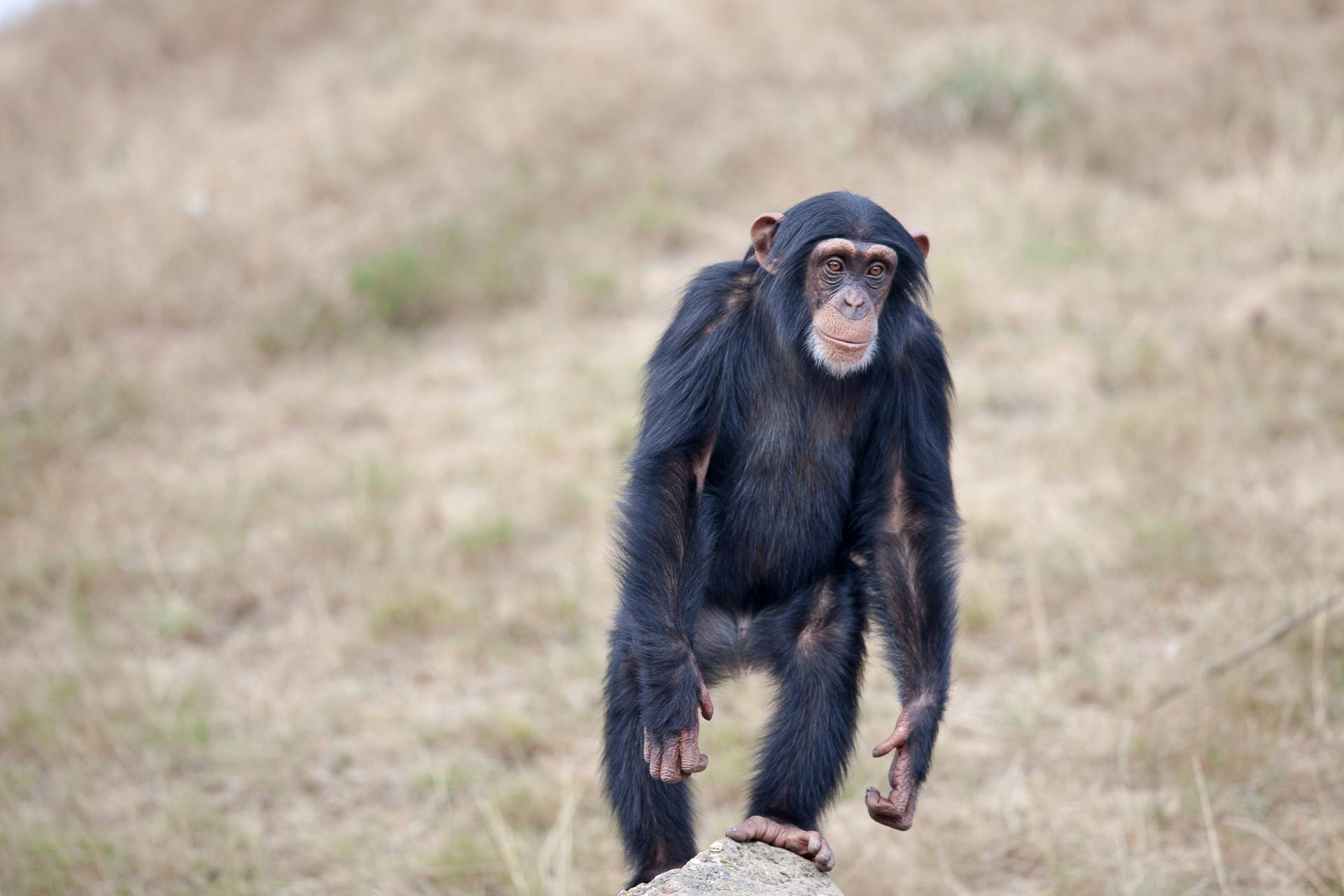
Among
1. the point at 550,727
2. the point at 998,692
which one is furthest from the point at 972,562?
the point at 550,727

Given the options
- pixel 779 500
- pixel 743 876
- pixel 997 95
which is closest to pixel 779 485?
pixel 779 500

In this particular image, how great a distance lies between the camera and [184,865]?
458cm

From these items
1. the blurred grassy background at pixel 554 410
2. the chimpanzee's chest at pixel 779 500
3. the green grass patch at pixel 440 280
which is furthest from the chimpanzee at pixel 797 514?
the green grass patch at pixel 440 280

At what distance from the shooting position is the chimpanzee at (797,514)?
3371 millimetres

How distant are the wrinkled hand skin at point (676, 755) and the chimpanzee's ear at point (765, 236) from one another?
1228 millimetres

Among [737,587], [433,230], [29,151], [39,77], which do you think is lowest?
[737,587]

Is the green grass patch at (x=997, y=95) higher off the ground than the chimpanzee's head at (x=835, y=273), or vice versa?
the green grass patch at (x=997, y=95)

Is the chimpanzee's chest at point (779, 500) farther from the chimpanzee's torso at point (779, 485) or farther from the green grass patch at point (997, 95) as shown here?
the green grass patch at point (997, 95)

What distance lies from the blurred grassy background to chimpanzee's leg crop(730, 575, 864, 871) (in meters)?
1.15

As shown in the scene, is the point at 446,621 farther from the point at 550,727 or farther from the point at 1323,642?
the point at 1323,642

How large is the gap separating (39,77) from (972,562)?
10384mm

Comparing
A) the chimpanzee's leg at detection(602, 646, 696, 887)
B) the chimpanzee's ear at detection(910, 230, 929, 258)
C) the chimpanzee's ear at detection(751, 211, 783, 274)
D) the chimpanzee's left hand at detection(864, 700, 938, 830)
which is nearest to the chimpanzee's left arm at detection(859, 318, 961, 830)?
the chimpanzee's left hand at detection(864, 700, 938, 830)

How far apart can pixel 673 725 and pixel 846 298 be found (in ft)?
4.05

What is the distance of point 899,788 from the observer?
3283mm
